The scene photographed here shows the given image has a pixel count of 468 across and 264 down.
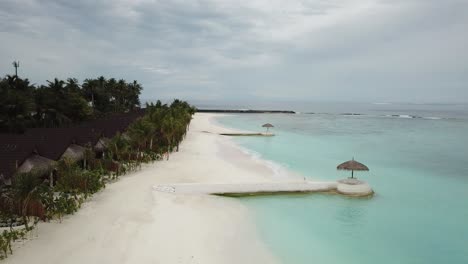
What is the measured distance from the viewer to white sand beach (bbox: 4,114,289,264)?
11672mm

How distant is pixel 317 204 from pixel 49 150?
1517 centimetres

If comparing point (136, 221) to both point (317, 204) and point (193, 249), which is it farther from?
point (317, 204)

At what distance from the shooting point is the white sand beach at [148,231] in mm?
11672

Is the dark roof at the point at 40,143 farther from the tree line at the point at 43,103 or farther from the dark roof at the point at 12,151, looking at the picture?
the tree line at the point at 43,103

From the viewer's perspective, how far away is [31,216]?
14.1 m

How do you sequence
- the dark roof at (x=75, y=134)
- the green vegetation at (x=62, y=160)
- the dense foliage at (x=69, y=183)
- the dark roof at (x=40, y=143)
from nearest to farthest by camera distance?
1. the dense foliage at (x=69, y=183)
2. the green vegetation at (x=62, y=160)
3. the dark roof at (x=40, y=143)
4. the dark roof at (x=75, y=134)

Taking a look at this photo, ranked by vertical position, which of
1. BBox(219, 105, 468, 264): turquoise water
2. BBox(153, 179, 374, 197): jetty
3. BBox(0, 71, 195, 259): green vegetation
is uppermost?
BBox(0, 71, 195, 259): green vegetation

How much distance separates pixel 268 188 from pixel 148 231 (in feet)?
28.6

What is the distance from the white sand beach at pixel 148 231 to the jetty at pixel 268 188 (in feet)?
1.58

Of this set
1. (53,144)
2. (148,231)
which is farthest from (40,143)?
(148,231)

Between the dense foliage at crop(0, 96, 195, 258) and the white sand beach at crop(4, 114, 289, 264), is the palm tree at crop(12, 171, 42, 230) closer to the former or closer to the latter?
the dense foliage at crop(0, 96, 195, 258)

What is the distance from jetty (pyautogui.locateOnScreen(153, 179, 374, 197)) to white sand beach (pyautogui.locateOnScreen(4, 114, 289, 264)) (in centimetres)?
48

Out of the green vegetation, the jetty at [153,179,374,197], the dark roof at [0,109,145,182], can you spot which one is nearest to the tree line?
the green vegetation

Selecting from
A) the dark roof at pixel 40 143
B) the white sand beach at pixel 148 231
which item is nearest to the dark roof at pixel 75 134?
the dark roof at pixel 40 143
